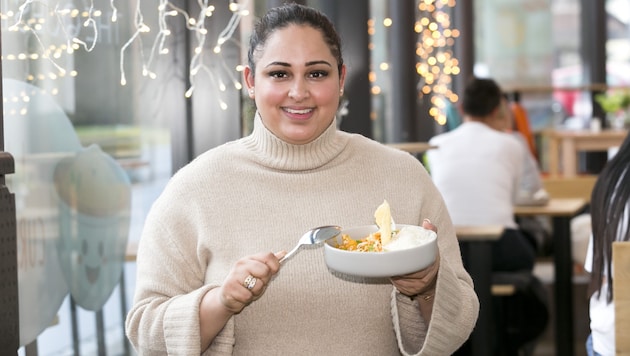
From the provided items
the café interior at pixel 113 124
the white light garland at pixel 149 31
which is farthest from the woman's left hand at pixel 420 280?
the white light garland at pixel 149 31

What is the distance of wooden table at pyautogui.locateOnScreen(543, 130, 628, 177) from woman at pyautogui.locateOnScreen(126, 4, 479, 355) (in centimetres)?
664

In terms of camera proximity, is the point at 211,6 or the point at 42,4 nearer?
the point at 42,4

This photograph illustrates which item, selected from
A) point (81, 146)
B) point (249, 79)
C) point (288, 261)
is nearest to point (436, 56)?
point (81, 146)

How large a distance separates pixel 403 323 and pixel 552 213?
118 inches

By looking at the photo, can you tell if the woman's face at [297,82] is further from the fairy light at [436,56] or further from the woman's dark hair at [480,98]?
the fairy light at [436,56]

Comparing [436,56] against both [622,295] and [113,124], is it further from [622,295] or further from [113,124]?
[622,295]

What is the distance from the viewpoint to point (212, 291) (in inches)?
65.6

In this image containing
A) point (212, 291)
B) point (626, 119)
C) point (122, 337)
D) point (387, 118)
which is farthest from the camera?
point (626, 119)

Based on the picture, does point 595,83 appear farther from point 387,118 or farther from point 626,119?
point 387,118

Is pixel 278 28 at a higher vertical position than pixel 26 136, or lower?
higher

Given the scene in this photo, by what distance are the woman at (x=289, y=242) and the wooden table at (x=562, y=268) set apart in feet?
9.47

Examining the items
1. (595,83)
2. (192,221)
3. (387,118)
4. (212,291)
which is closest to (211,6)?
(192,221)

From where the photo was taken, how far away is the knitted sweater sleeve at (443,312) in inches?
67.7

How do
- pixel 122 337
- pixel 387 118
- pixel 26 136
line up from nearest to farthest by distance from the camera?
pixel 26 136 < pixel 122 337 < pixel 387 118
